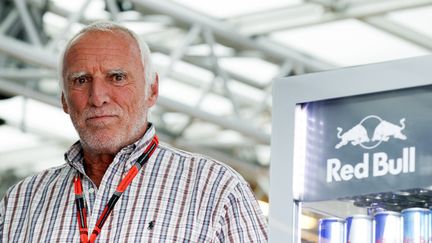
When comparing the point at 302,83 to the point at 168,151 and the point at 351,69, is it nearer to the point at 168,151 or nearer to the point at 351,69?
the point at 351,69

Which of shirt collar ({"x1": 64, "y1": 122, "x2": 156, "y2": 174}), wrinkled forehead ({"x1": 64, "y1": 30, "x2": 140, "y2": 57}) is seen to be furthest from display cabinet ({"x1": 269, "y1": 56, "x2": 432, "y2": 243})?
wrinkled forehead ({"x1": 64, "y1": 30, "x2": 140, "y2": 57})

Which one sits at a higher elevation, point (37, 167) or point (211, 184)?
point (37, 167)

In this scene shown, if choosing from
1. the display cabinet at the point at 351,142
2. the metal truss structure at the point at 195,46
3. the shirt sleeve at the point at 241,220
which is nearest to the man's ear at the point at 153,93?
the shirt sleeve at the point at 241,220

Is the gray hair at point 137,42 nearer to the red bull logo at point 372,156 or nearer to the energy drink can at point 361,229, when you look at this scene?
the red bull logo at point 372,156

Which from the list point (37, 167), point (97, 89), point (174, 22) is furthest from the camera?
point (37, 167)

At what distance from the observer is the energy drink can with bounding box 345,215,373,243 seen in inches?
109

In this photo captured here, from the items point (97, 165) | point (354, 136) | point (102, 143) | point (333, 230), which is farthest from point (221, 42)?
point (333, 230)

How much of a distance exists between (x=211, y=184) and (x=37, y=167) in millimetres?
11472

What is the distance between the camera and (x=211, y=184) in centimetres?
377

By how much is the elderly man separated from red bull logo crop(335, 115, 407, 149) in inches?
32.3

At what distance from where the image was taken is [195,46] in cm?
1129

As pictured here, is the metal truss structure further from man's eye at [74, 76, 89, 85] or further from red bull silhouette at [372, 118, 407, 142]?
red bull silhouette at [372, 118, 407, 142]

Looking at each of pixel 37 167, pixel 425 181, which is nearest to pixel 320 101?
pixel 425 181

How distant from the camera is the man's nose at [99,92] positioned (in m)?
3.68
